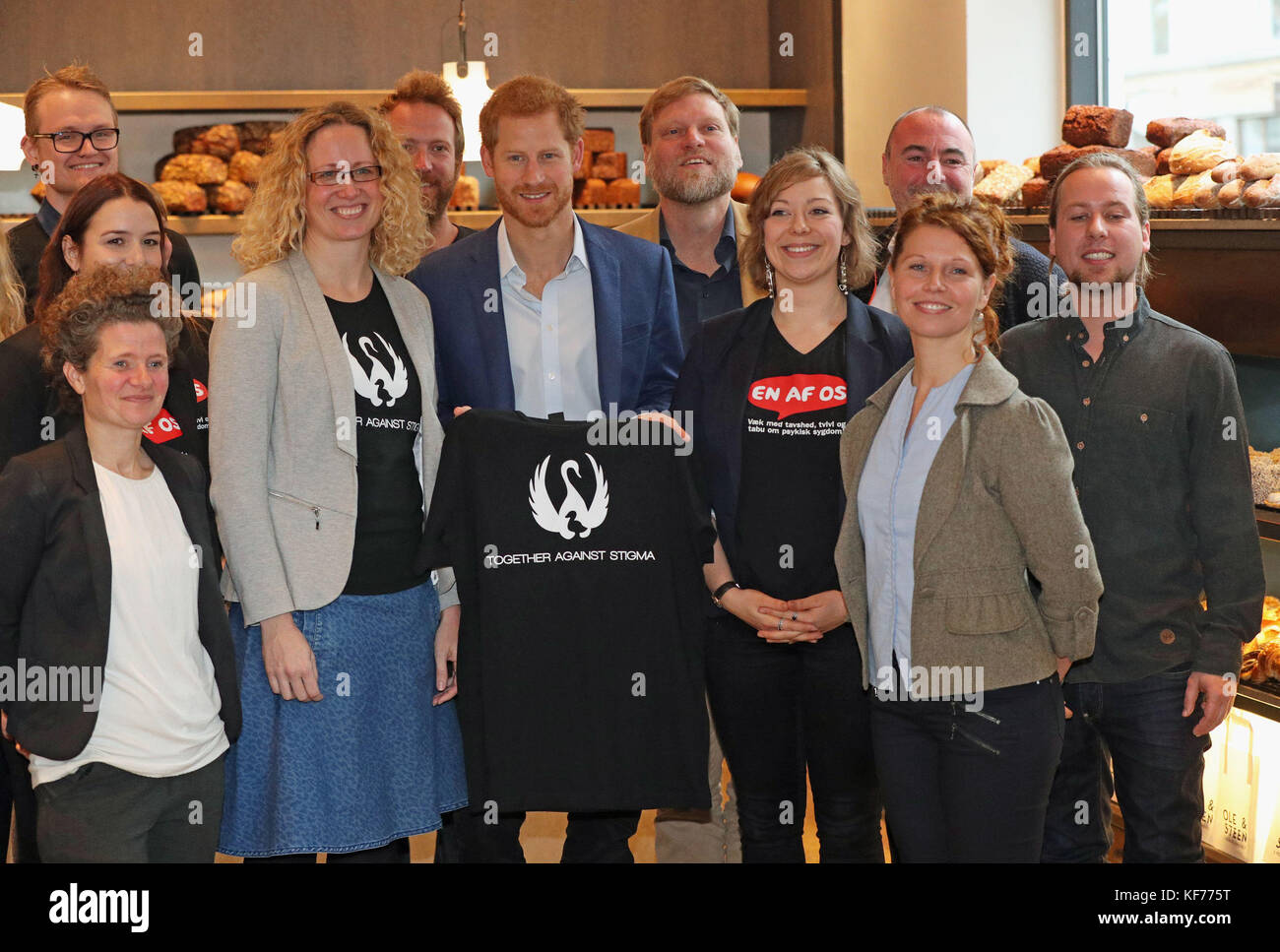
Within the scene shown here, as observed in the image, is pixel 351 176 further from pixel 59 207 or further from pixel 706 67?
pixel 706 67

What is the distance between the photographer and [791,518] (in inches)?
98.5

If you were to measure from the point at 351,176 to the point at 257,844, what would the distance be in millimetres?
1273

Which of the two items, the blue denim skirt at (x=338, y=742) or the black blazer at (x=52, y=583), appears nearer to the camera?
the black blazer at (x=52, y=583)

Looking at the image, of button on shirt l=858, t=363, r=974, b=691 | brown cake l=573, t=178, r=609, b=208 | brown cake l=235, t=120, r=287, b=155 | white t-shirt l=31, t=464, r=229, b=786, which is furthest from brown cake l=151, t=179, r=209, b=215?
button on shirt l=858, t=363, r=974, b=691

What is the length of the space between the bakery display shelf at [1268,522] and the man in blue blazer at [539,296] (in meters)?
1.39

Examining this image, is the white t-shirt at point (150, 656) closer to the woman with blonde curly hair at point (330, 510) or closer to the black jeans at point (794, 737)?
the woman with blonde curly hair at point (330, 510)

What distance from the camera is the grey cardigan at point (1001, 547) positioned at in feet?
7.13

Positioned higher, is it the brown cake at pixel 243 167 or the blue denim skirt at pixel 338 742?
the brown cake at pixel 243 167

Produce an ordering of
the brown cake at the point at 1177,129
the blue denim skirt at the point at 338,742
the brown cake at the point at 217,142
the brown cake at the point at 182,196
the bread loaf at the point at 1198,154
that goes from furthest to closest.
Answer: the brown cake at the point at 217,142, the brown cake at the point at 182,196, the brown cake at the point at 1177,129, the bread loaf at the point at 1198,154, the blue denim skirt at the point at 338,742

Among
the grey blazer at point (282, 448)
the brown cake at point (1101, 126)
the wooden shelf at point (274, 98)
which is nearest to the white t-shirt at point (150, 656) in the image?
the grey blazer at point (282, 448)

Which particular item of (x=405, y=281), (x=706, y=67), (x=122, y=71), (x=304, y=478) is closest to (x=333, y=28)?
(x=122, y=71)

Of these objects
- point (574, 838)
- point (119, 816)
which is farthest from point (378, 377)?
point (574, 838)

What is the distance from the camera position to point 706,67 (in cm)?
578

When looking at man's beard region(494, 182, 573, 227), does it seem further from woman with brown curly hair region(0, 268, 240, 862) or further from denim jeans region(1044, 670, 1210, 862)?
denim jeans region(1044, 670, 1210, 862)
